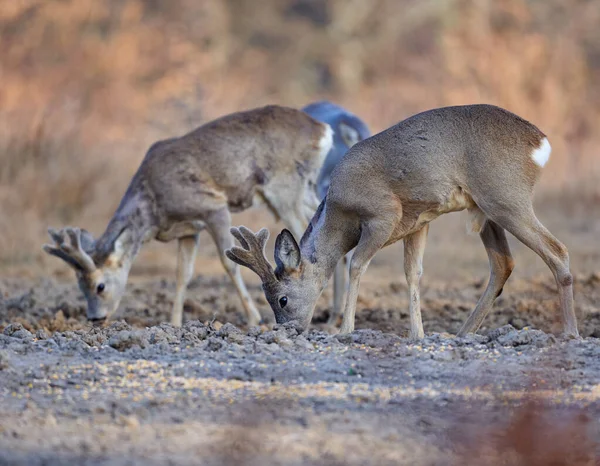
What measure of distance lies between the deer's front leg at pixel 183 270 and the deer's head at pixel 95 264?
0.60 meters

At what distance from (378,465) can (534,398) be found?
151cm

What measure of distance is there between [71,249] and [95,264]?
48cm

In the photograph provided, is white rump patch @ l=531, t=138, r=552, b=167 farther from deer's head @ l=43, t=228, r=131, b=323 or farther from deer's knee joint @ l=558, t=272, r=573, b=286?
deer's head @ l=43, t=228, r=131, b=323

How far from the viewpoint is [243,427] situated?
5.58 m

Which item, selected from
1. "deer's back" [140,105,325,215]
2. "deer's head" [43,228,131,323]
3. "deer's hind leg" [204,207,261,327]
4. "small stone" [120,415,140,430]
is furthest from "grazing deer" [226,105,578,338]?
"small stone" [120,415,140,430]

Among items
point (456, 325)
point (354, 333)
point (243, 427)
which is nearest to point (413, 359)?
point (354, 333)

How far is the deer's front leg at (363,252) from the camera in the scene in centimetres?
878

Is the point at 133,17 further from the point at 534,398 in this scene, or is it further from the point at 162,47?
the point at 534,398

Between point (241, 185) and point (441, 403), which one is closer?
point (441, 403)

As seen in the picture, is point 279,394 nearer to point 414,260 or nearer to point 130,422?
point 130,422

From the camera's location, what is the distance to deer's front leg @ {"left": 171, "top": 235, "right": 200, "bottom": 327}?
1155 cm

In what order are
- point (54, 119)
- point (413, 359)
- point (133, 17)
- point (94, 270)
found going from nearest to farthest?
point (413, 359) → point (94, 270) → point (54, 119) → point (133, 17)

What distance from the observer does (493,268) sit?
30.4ft

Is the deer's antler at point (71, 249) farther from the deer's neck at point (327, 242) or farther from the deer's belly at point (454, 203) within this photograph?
the deer's belly at point (454, 203)
